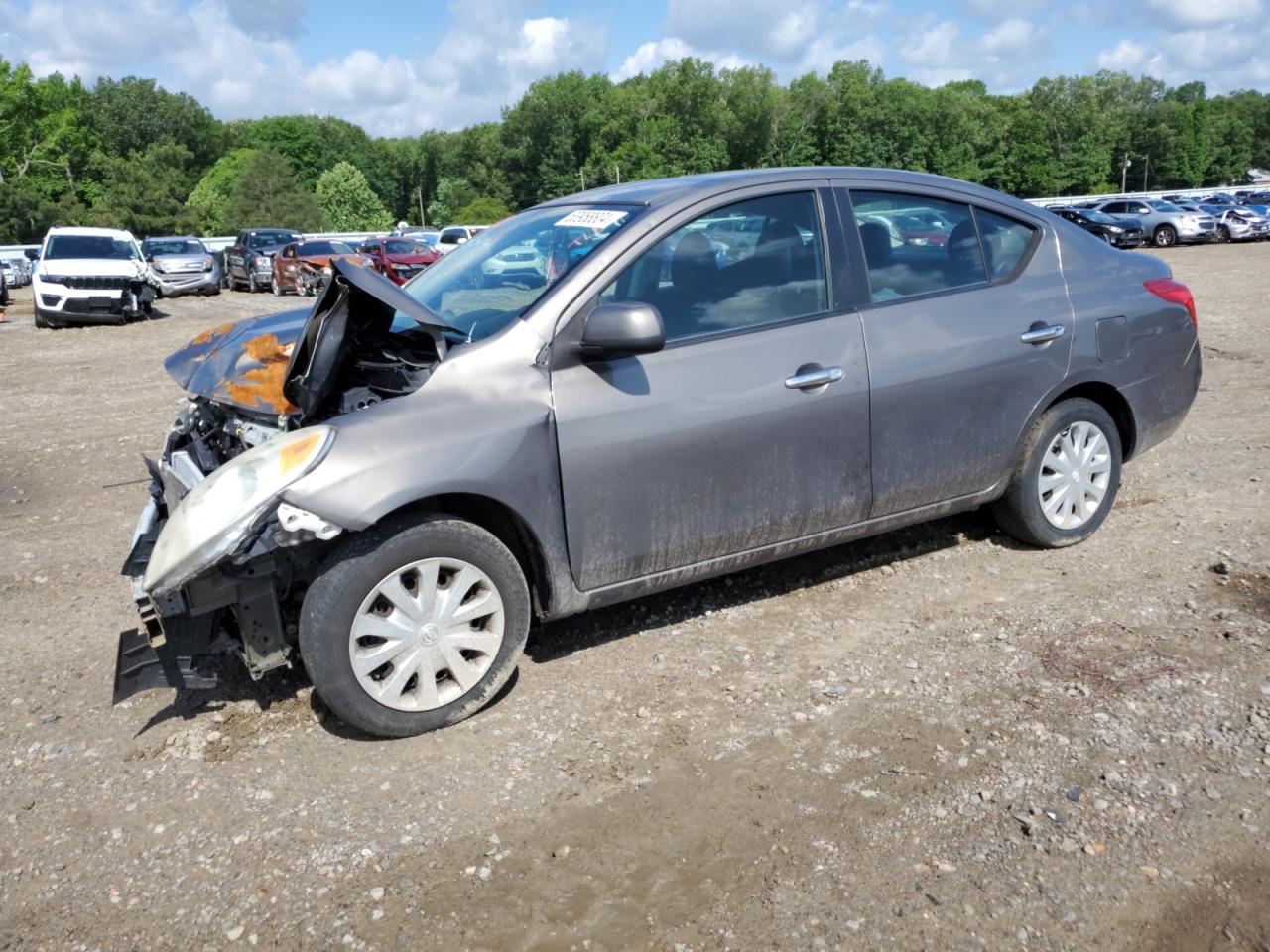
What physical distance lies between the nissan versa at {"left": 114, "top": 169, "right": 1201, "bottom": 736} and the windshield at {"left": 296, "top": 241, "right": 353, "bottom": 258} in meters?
23.4

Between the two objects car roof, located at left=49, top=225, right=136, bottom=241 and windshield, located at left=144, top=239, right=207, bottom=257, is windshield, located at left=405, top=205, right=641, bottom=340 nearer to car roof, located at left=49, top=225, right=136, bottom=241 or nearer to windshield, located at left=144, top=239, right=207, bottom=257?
car roof, located at left=49, top=225, right=136, bottom=241

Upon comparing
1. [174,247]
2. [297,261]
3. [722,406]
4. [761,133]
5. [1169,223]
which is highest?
[761,133]

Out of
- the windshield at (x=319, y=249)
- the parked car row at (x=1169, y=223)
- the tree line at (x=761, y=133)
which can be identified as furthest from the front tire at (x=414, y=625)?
the tree line at (x=761, y=133)

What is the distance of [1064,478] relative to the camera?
5094 millimetres

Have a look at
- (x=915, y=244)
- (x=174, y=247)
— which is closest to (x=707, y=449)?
(x=915, y=244)

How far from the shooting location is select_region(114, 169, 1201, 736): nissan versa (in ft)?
11.6

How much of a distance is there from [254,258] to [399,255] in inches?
230

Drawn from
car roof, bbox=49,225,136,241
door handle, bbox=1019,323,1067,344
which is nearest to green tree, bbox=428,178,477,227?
car roof, bbox=49,225,136,241

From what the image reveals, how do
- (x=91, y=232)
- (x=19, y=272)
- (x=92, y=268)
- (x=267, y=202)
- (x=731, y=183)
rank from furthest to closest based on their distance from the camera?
(x=267, y=202) → (x=19, y=272) → (x=91, y=232) → (x=92, y=268) → (x=731, y=183)

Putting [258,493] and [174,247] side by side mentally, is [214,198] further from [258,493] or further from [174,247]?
[258,493]

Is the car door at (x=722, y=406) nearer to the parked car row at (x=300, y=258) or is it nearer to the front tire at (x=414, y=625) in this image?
the front tire at (x=414, y=625)

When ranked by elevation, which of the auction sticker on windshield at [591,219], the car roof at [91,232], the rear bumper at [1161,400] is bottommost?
A: the rear bumper at [1161,400]

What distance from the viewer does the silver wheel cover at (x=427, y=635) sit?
3.57 metres

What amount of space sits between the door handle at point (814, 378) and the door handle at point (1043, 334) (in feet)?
3.44
